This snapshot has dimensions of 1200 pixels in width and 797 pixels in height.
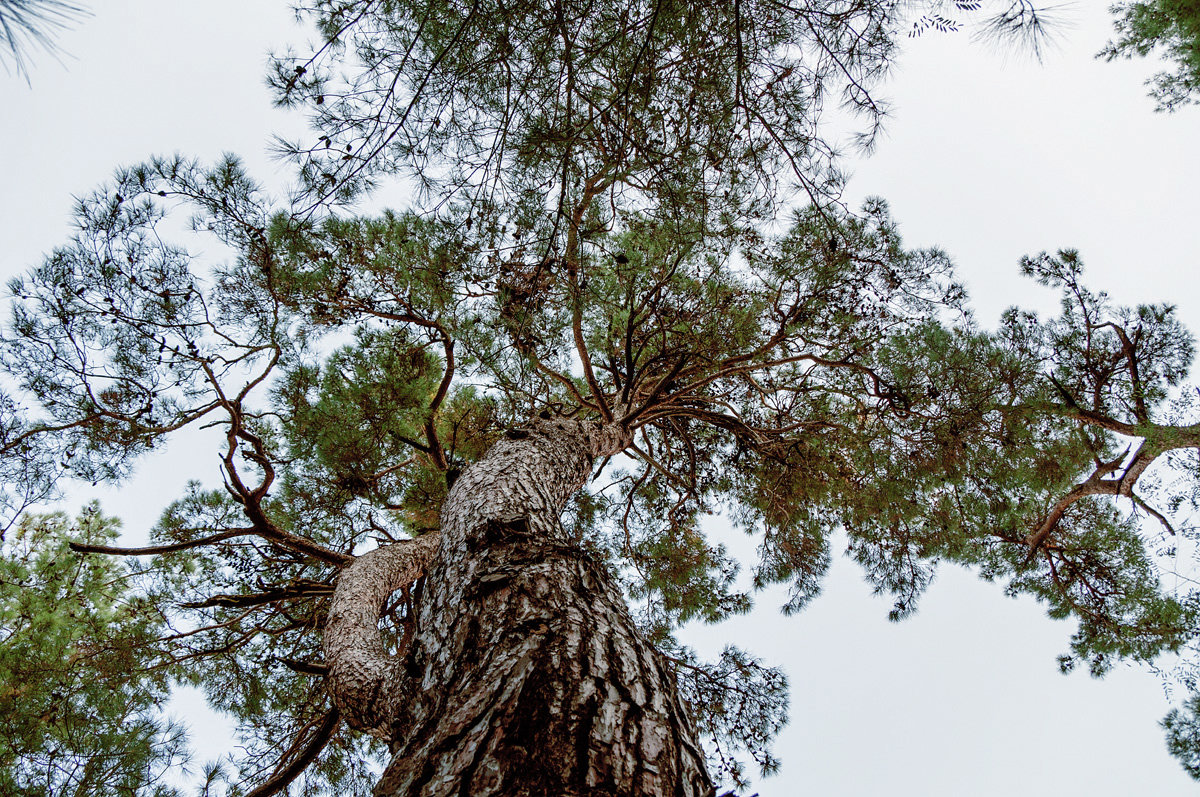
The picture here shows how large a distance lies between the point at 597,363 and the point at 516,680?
3116 mm

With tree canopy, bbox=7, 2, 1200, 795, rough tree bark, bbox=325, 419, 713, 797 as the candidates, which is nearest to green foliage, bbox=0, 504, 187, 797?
tree canopy, bbox=7, 2, 1200, 795

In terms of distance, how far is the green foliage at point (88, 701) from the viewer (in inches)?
110

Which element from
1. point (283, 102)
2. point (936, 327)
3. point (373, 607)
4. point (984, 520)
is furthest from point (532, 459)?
point (984, 520)

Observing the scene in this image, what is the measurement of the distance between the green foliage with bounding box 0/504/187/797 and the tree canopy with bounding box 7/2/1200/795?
6 centimetres

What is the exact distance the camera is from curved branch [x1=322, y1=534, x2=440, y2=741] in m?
1.68

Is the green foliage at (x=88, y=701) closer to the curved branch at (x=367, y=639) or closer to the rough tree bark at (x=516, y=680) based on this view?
the curved branch at (x=367, y=639)

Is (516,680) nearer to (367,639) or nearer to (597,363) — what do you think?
(367,639)

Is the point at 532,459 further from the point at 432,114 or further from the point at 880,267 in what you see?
the point at 880,267

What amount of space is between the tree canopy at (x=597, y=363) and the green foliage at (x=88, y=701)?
57mm

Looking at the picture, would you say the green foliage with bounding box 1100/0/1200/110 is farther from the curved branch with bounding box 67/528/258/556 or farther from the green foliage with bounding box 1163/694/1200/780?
the curved branch with bounding box 67/528/258/556

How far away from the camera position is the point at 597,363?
4090mm

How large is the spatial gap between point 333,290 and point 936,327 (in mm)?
3357

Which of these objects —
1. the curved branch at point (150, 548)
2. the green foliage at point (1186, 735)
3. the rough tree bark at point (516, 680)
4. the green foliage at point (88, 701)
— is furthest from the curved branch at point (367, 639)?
the green foliage at point (1186, 735)

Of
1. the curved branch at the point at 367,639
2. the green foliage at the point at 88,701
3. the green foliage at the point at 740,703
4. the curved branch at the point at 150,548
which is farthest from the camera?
the green foliage at the point at 740,703
